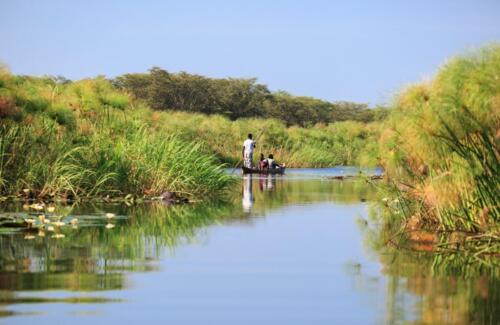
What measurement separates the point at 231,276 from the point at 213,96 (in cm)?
9700

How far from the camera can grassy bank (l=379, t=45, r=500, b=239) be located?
491 inches

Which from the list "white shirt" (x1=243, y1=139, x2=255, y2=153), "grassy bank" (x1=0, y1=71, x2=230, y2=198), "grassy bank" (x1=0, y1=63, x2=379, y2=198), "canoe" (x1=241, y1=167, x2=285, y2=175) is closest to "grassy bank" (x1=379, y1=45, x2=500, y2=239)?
"grassy bank" (x1=0, y1=63, x2=379, y2=198)

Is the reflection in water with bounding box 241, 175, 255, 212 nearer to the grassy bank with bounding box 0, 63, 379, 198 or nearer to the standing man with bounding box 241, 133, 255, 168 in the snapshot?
the grassy bank with bounding box 0, 63, 379, 198

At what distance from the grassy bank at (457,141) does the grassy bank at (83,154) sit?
7941 mm

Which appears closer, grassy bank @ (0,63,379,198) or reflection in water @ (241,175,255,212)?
grassy bank @ (0,63,379,198)

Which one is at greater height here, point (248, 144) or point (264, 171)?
point (248, 144)

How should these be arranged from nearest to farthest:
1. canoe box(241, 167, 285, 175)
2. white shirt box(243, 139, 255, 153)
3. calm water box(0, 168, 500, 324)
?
calm water box(0, 168, 500, 324)
white shirt box(243, 139, 255, 153)
canoe box(241, 167, 285, 175)

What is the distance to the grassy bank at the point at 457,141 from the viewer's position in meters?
12.5

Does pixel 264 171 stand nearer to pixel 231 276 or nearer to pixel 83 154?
pixel 83 154

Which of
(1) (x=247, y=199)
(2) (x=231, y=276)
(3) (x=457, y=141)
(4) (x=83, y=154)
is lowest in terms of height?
(2) (x=231, y=276)

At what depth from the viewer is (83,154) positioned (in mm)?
21641

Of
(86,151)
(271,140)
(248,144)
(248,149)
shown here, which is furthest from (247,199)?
(271,140)

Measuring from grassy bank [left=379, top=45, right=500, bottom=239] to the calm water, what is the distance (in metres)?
1.06

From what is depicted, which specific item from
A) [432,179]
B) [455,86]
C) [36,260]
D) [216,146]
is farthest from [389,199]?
[216,146]
